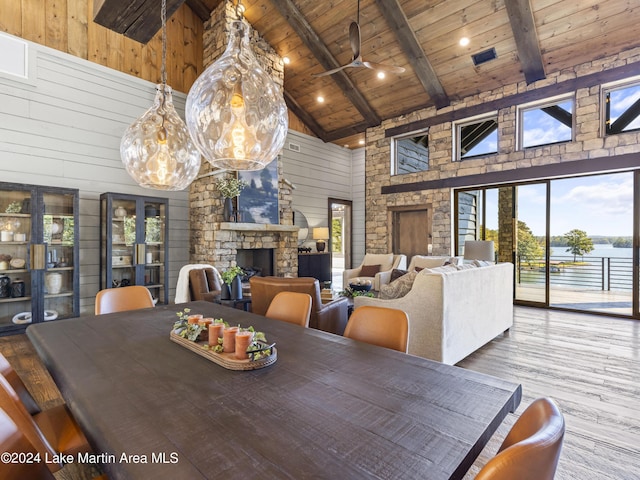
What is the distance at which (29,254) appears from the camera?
412cm

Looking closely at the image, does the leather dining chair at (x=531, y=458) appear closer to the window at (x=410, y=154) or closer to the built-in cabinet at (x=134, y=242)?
the built-in cabinet at (x=134, y=242)

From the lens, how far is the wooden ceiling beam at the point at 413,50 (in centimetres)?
548

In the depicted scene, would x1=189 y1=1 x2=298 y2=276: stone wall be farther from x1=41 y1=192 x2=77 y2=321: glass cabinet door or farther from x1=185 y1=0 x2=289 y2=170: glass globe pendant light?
x1=185 y1=0 x2=289 y2=170: glass globe pendant light

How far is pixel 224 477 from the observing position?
72 centimetres

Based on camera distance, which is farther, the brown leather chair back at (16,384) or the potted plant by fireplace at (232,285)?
the potted plant by fireplace at (232,285)

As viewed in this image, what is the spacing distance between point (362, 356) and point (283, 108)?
1.47 metres

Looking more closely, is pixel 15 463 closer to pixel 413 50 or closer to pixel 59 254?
pixel 59 254

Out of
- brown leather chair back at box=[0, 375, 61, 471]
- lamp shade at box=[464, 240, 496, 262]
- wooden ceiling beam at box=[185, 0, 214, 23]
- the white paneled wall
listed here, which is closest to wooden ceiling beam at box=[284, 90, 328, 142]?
wooden ceiling beam at box=[185, 0, 214, 23]

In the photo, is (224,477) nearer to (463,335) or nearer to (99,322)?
(99,322)

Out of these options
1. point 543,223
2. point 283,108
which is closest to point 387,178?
point 543,223

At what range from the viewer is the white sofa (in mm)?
2920

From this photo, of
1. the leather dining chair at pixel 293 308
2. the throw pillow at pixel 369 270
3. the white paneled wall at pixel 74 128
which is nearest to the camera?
the leather dining chair at pixel 293 308

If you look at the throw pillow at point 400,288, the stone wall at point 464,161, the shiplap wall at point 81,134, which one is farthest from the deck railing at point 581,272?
the shiplap wall at point 81,134

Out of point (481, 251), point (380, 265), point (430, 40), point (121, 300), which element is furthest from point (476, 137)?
point (121, 300)
